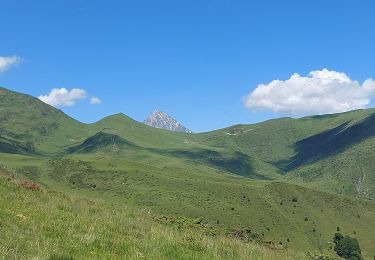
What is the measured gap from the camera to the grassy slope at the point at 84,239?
40.7 ft

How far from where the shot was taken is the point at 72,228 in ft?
52.0

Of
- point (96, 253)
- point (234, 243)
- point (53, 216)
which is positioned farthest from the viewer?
point (234, 243)

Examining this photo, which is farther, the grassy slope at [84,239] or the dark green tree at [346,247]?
the dark green tree at [346,247]

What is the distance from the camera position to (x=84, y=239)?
14469 millimetres

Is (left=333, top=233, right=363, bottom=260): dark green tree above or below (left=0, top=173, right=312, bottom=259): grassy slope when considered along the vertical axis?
below

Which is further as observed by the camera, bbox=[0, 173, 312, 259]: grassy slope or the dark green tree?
the dark green tree

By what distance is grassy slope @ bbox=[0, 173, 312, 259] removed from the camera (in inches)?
488

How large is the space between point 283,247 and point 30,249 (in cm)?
1514

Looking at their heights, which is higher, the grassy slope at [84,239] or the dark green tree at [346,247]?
the grassy slope at [84,239]

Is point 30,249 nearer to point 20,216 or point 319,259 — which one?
point 20,216

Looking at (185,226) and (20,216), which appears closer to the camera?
(20,216)

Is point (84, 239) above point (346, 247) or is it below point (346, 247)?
above

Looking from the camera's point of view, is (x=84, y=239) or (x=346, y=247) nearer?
(x=84, y=239)

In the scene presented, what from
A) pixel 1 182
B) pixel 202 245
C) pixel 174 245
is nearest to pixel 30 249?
pixel 174 245
